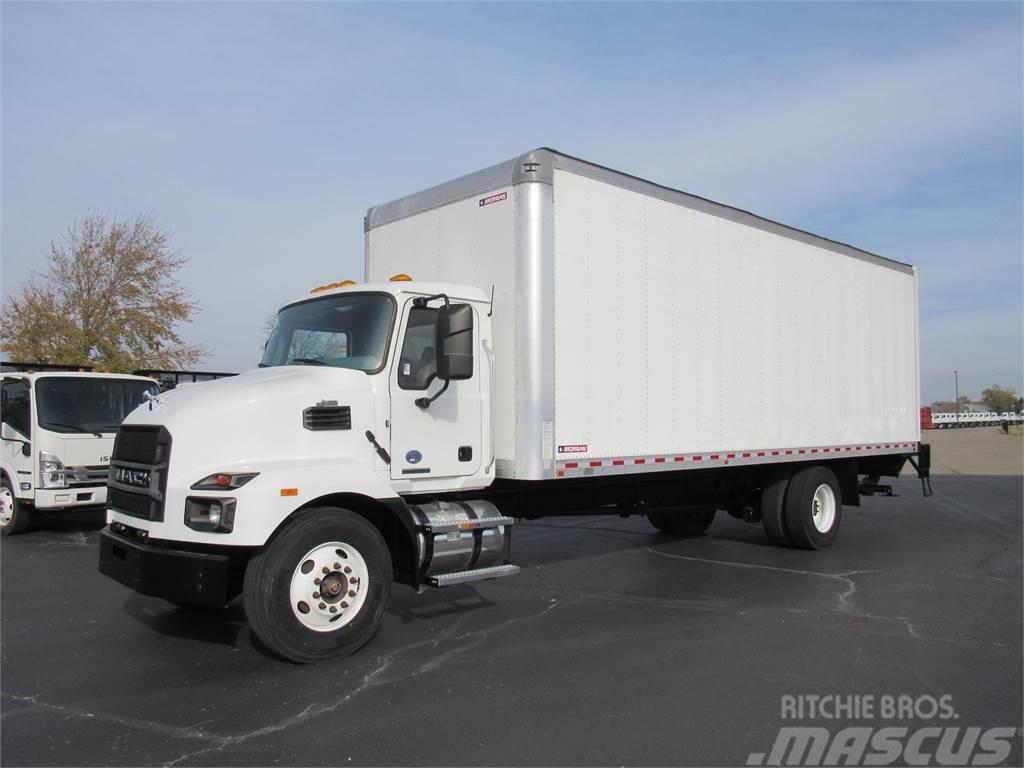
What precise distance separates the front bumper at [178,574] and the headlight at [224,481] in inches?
17.1

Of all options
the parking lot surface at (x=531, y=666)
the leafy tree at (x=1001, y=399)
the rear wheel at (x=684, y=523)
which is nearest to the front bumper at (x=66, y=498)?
the parking lot surface at (x=531, y=666)

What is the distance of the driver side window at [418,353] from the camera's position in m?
6.22

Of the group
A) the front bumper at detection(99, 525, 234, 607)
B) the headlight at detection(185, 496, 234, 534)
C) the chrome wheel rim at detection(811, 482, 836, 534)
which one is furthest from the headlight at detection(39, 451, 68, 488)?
the chrome wheel rim at detection(811, 482, 836, 534)

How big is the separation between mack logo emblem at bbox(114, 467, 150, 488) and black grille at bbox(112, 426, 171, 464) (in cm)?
7

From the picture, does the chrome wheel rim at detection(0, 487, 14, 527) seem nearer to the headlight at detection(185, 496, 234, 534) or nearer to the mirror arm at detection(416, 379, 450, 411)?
the headlight at detection(185, 496, 234, 534)

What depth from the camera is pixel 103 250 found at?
2303cm

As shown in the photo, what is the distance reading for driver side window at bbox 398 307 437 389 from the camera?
6223mm

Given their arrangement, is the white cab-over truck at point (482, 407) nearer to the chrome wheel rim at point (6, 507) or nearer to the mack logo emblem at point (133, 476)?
the mack logo emblem at point (133, 476)

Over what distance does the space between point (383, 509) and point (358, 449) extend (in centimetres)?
48

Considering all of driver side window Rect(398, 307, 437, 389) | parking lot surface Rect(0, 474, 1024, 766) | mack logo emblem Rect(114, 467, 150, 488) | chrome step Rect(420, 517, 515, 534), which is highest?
driver side window Rect(398, 307, 437, 389)

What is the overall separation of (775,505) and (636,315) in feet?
12.2

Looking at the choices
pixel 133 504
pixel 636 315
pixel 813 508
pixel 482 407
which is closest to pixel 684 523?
pixel 813 508

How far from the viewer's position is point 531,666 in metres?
5.42

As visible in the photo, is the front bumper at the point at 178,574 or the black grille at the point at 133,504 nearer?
the front bumper at the point at 178,574
